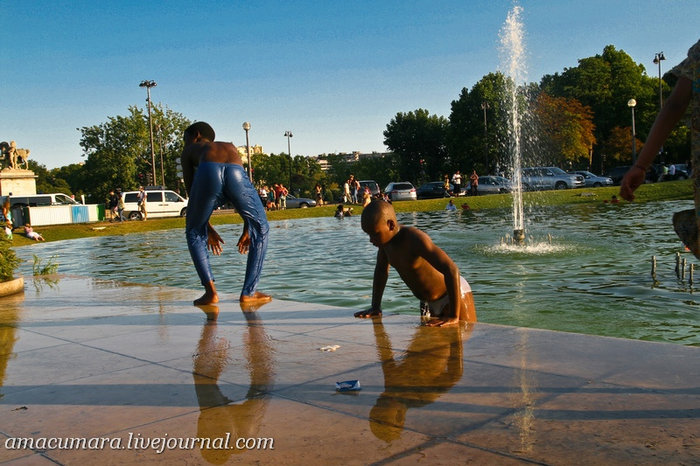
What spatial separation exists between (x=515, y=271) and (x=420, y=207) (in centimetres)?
2530

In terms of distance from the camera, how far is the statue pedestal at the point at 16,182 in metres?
38.5

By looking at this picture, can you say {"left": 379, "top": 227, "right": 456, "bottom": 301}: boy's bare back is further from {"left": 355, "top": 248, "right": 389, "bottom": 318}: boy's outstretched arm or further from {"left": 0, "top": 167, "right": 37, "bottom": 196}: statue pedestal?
{"left": 0, "top": 167, "right": 37, "bottom": 196}: statue pedestal

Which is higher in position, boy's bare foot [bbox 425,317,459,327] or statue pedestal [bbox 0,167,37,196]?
statue pedestal [bbox 0,167,37,196]

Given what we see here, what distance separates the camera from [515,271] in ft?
37.7

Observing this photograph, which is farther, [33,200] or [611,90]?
[611,90]

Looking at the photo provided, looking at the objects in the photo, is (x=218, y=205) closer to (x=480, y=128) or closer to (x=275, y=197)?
(x=275, y=197)

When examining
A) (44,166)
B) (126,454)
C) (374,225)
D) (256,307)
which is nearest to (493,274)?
(256,307)

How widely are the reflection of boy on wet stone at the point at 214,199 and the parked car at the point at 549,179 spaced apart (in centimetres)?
4161

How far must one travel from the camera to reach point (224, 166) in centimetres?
629

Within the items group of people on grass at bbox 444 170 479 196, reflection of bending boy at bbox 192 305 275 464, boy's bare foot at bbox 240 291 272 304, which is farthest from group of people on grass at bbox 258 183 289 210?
reflection of bending boy at bbox 192 305 275 464

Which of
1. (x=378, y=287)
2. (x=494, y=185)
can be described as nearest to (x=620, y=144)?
(x=494, y=185)

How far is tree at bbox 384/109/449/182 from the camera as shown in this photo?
81.4 m

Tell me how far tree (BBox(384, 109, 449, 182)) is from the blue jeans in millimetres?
74833

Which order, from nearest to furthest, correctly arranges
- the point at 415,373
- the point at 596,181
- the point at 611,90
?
the point at 415,373, the point at 596,181, the point at 611,90
